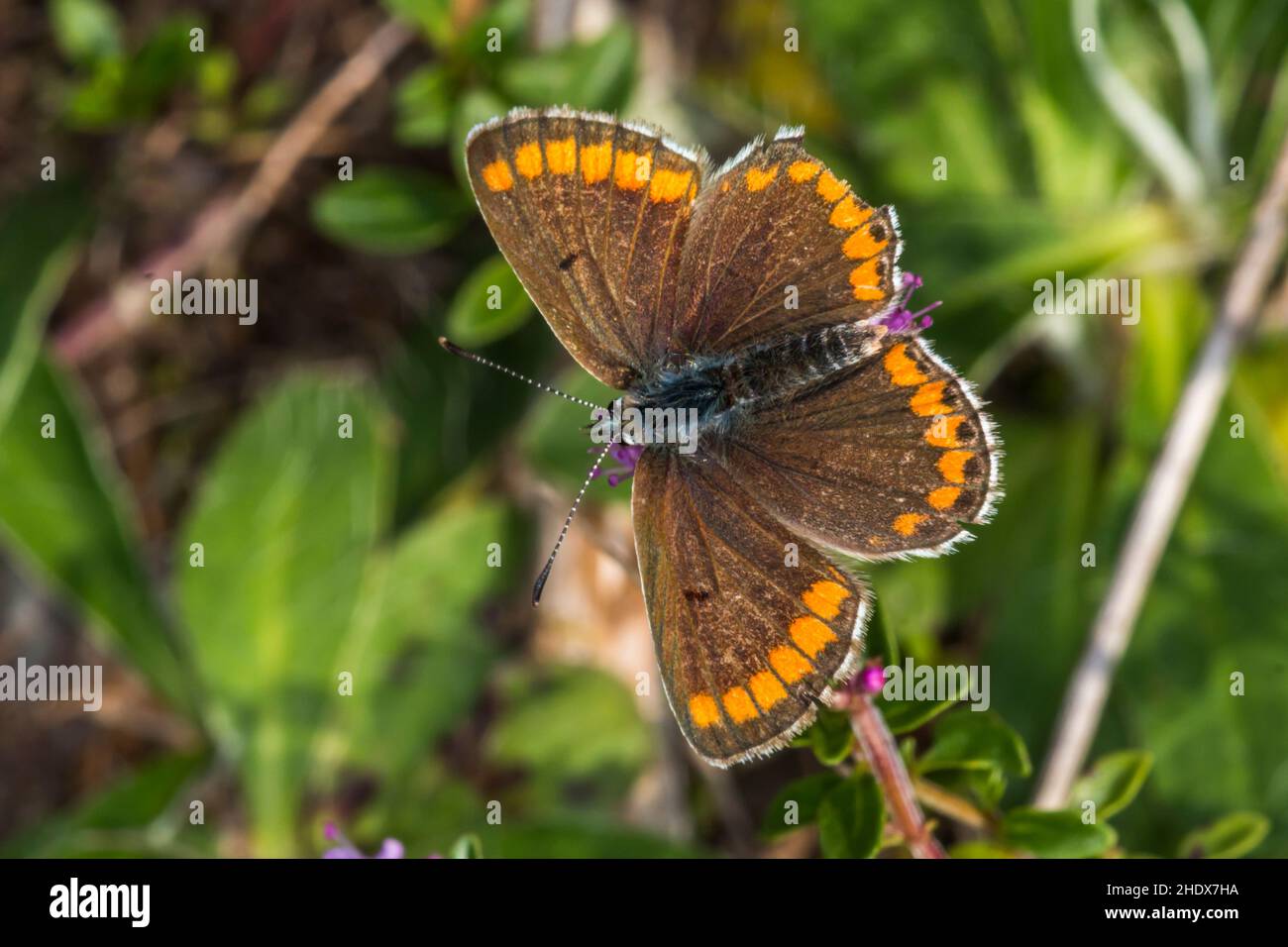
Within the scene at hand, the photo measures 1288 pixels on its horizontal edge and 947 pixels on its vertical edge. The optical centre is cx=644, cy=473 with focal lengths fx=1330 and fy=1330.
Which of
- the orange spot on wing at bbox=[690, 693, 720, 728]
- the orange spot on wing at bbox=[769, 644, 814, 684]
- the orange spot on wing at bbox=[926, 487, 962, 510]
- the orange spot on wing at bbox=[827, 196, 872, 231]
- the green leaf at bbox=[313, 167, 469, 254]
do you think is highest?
the green leaf at bbox=[313, 167, 469, 254]

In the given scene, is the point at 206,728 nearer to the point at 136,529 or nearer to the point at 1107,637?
the point at 136,529

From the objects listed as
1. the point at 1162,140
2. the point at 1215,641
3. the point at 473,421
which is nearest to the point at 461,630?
the point at 473,421

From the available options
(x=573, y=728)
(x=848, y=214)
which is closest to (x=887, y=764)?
(x=848, y=214)

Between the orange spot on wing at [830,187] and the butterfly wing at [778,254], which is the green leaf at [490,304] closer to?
the butterfly wing at [778,254]

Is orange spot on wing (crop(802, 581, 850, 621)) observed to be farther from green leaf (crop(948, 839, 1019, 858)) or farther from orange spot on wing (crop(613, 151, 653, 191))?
orange spot on wing (crop(613, 151, 653, 191))

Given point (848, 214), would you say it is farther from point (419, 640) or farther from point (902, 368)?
point (419, 640)

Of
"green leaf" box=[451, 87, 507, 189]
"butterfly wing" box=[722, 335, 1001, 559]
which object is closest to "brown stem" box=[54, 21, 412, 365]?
"green leaf" box=[451, 87, 507, 189]
